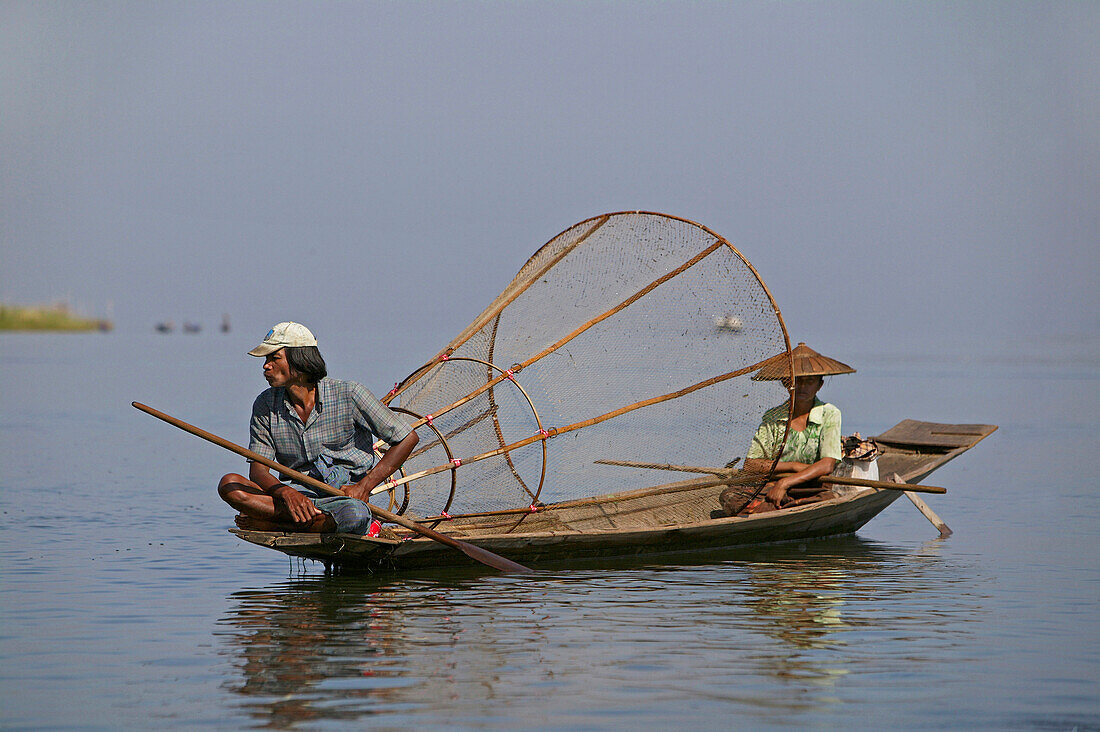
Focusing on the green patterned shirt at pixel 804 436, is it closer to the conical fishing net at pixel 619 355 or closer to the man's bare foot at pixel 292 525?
the conical fishing net at pixel 619 355

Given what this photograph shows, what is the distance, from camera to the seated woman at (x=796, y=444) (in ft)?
27.4

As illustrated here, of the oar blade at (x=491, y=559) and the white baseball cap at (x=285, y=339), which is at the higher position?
the white baseball cap at (x=285, y=339)

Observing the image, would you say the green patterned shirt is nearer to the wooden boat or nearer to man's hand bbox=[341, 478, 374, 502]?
the wooden boat

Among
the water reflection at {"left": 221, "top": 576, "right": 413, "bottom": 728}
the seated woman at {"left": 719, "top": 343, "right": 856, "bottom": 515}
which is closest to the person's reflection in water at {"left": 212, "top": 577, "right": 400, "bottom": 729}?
the water reflection at {"left": 221, "top": 576, "right": 413, "bottom": 728}

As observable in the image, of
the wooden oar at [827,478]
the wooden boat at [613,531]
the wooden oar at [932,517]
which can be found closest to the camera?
the wooden boat at [613,531]

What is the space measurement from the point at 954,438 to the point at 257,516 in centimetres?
620

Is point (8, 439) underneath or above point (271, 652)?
above

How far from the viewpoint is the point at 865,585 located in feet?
24.2

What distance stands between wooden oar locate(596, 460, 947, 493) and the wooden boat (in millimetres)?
101

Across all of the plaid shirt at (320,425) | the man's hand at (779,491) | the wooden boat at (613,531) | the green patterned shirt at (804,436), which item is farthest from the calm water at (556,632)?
the plaid shirt at (320,425)

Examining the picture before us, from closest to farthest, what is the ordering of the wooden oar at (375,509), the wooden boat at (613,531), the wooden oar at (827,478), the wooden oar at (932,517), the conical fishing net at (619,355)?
1. the wooden oar at (375,509)
2. the wooden boat at (613,531)
3. the conical fishing net at (619,355)
4. the wooden oar at (827,478)
5. the wooden oar at (932,517)

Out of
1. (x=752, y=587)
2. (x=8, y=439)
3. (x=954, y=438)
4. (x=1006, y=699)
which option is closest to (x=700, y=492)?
(x=752, y=587)

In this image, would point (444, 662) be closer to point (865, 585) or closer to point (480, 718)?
point (480, 718)

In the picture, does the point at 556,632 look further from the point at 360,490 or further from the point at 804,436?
the point at 804,436
